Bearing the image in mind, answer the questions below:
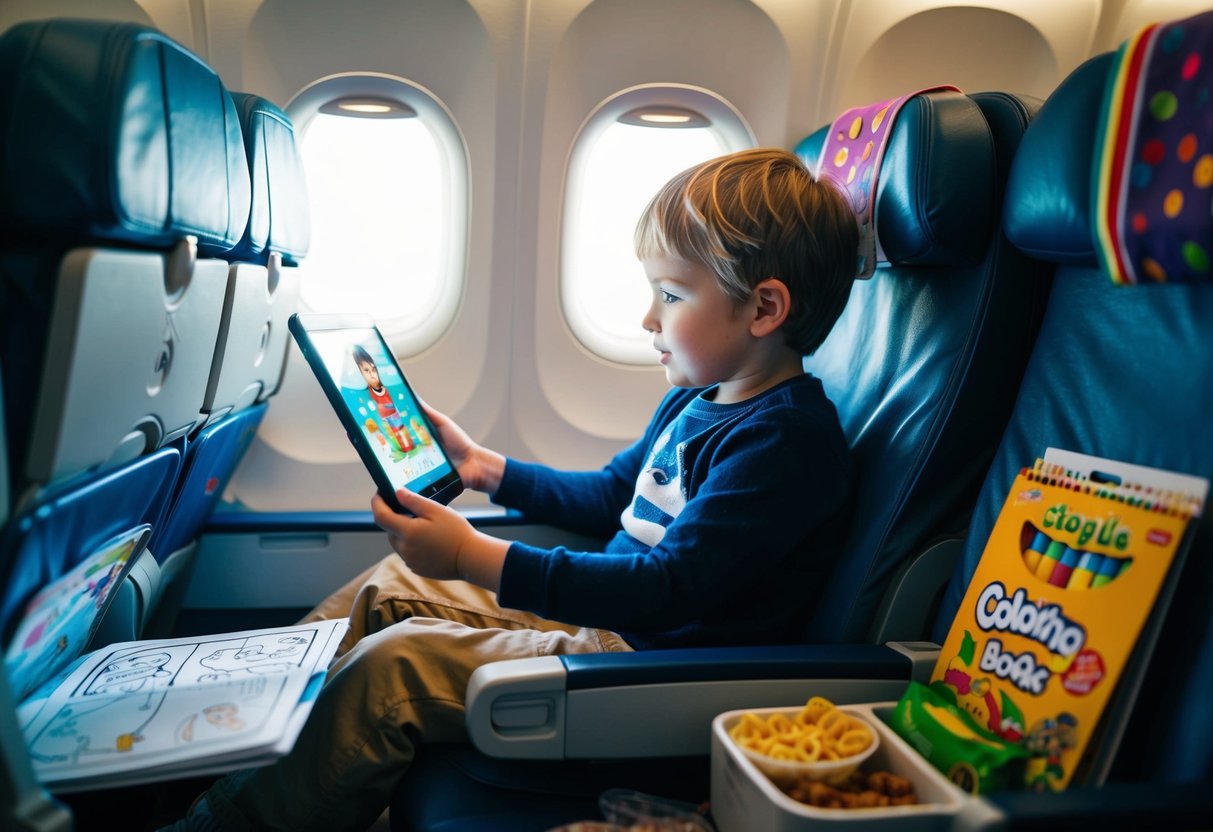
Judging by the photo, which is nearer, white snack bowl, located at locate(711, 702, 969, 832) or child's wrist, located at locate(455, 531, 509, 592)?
white snack bowl, located at locate(711, 702, 969, 832)

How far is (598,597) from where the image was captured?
1505mm

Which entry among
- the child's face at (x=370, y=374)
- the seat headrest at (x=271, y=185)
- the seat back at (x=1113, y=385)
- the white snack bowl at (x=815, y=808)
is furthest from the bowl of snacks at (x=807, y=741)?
the seat headrest at (x=271, y=185)

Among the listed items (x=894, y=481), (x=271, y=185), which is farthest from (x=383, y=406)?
(x=894, y=481)

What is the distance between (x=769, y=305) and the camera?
1674mm

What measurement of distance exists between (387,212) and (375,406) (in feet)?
3.87

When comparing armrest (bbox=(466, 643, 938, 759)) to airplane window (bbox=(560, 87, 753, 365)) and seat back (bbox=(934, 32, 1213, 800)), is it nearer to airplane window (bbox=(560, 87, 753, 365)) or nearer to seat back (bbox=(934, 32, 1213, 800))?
seat back (bbox=(934, 32, 1213, 800))

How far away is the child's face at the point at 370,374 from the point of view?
1.69 metres

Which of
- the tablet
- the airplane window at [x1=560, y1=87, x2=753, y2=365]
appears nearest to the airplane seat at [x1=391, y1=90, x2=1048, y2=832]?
the tablet

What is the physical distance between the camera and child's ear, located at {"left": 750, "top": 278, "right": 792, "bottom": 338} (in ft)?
5.39

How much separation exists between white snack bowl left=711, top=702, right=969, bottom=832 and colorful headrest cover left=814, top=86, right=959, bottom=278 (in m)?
0.82

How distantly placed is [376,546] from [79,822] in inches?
36.9

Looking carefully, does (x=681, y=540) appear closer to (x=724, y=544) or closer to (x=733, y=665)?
(x=724, y=544)

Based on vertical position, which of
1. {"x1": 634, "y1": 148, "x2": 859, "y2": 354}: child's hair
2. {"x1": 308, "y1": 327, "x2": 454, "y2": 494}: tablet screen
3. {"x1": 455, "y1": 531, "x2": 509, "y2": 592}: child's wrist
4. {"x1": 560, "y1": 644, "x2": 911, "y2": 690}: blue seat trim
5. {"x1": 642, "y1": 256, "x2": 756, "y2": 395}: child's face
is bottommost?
{"x1": 560, "y1": 644, "x2": 911, "y2": 690}: blue seat trim

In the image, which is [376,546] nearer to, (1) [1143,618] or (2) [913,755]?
(2) [913,755]
